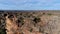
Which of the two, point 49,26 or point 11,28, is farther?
point 49,26

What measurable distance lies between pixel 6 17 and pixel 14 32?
1537 mm

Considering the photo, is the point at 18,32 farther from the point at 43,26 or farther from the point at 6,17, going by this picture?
the point at 43,26

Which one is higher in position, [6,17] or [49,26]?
[6,17]

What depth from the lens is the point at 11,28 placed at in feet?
63.2

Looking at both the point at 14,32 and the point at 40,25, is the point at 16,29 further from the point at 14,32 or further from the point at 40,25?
the point at 40,25

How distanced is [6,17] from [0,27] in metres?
0.97

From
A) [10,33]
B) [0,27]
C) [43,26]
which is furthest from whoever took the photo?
[43,26]

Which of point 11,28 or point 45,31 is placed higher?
point 11,28

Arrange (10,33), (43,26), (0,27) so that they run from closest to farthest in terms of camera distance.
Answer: (10,33) < (0,27) < (43,26)

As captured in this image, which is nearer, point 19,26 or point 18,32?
point 18,32

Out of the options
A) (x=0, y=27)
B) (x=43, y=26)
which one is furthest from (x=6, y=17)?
(x=43, y=26)

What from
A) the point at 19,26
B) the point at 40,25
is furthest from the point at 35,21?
the point at 19,26

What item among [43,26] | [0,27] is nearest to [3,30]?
[0,27]

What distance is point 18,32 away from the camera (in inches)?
758
